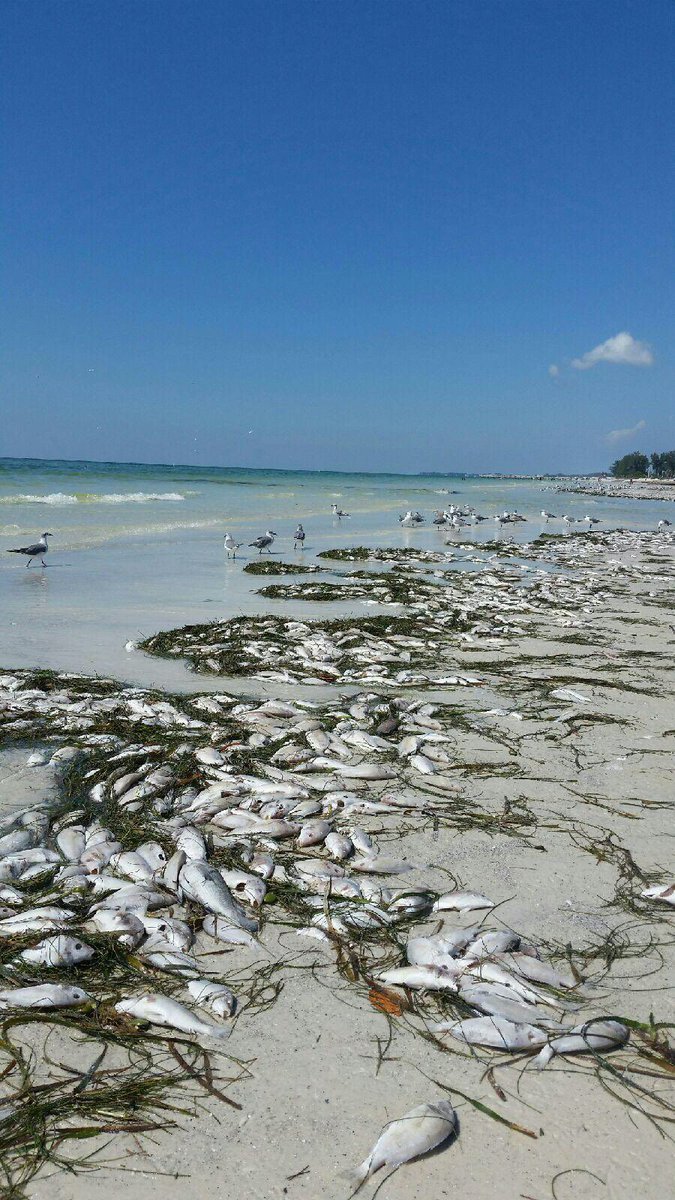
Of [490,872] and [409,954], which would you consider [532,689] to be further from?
[409,954]

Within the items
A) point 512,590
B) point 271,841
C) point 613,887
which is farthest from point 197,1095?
point 512,590

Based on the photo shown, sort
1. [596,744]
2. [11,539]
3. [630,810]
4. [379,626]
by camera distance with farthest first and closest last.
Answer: [11,539]
[379,626]
[596,744]
[630,810]

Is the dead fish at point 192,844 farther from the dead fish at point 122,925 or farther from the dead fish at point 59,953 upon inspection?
the dead fish at point 59,953

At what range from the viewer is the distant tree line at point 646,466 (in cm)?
12375

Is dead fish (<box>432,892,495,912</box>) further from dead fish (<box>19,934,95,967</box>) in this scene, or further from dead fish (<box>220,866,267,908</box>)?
dead fish (<box>19,934,95,967</box>)

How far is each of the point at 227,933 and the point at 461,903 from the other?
1.21 m

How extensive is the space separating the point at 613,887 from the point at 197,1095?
97.3 inches

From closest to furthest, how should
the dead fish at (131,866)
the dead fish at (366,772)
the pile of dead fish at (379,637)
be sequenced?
the dead fish at (131,866)
the dead fish at (366,772)
the pile of dead fish at (379,637)

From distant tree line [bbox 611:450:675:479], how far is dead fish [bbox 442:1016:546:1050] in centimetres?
13343

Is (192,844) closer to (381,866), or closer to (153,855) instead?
(153,855)

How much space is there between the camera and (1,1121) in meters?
2.48

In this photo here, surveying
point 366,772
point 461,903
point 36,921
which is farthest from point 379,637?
point 36,921

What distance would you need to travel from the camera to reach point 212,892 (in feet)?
12.4

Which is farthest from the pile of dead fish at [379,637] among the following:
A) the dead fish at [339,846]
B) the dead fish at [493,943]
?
the dead fish at [493,943]
